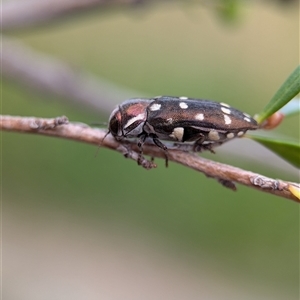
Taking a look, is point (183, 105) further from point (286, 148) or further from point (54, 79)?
point (54, 79)

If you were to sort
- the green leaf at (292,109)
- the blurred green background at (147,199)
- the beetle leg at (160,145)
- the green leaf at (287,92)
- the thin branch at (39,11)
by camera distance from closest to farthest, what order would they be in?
the green leaf at (287,92), the beetle leg at (160,145), the green leaf at (292,109), the thin branch at (39,11), the blurred green background at (147,199)

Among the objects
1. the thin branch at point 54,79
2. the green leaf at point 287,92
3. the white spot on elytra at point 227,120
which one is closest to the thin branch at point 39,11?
the thin branch at point 54,79

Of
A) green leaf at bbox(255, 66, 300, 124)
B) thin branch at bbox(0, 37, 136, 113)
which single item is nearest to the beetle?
green leaf at bbox(255, 66, 300, 124)

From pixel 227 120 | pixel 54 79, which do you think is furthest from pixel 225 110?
pixel 54 79

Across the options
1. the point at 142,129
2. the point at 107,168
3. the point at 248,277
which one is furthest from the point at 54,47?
the point at 142,129

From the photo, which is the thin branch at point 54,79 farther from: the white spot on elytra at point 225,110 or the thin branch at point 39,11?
the white spot on elytra at point 225,110

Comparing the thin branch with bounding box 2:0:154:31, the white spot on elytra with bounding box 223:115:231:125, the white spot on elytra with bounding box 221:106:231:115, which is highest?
the thin branch with bounding box 2:0:154:31

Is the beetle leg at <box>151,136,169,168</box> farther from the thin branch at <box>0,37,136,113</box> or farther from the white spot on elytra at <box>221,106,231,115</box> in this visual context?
the thin branch at <box>0,37,136,113</box>
